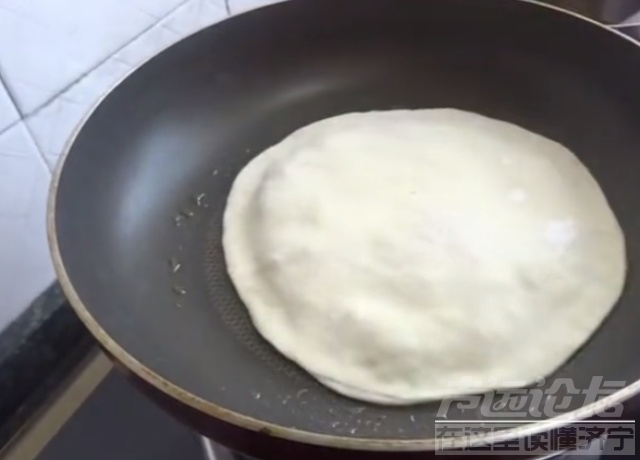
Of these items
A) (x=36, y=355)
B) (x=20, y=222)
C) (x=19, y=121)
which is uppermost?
(x=19, y=121)

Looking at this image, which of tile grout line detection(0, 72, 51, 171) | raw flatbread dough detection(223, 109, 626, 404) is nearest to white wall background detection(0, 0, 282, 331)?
tile grout line detection(0, 72, 51, 171)

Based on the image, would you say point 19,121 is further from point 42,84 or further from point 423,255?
point 423,255

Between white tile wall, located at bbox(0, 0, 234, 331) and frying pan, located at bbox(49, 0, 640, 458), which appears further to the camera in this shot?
white tile wall, located at bbox(0, 0, 234, 331)

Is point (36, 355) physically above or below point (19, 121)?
below

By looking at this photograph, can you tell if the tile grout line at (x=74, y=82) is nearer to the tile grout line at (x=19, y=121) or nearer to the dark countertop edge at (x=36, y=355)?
the tile grout line at (x=19, y=121)

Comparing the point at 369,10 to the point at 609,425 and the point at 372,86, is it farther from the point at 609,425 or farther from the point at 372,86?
the point at 609,425

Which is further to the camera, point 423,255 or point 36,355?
point 36,355

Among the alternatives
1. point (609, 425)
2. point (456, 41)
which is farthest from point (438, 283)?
point (456, 41)

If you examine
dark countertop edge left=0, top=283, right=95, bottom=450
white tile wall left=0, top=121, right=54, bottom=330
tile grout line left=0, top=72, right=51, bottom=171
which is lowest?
dark countertop edge left=0, top=283, right=95, bottom=450

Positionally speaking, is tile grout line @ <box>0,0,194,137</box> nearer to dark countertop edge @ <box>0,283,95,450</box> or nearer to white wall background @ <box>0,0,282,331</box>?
white wall background @ <box>0,0,282,331</box>

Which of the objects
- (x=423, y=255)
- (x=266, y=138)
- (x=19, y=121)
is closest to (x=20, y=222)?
(x=19, y=121)
